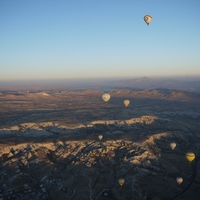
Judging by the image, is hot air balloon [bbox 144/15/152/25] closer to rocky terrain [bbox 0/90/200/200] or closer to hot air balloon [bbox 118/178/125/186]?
rocky terrain [bbox 0/90/200/200]

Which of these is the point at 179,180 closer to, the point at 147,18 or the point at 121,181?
the point at 121,181

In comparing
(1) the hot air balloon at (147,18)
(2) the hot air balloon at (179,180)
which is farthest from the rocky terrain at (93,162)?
(1) the hot air balloon at (147,18)

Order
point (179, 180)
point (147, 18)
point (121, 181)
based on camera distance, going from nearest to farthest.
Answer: point (121, 181), point (179, 180), point (147, 18)

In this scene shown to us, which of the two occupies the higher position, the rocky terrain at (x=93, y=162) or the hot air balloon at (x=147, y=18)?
the hot air balloon at (x=147, y=18)

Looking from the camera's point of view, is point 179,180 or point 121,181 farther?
point 179,180

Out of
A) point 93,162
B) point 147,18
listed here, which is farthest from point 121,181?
point 147,18

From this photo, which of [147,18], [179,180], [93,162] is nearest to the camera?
[179,180]

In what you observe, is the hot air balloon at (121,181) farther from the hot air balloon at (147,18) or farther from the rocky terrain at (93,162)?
the hot air balloon at (147,18)

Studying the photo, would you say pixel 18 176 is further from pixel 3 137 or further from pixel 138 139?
pixel 138 139

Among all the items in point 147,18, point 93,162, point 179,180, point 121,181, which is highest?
point 147,18

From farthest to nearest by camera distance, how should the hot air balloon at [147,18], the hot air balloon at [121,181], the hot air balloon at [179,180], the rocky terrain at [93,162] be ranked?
the hot air balloon at [147,18], the hot air balloon at [179,180], the hot air balloon at [121,181], the rocky terrain at [93,162]

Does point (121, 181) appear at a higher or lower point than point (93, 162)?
lower
